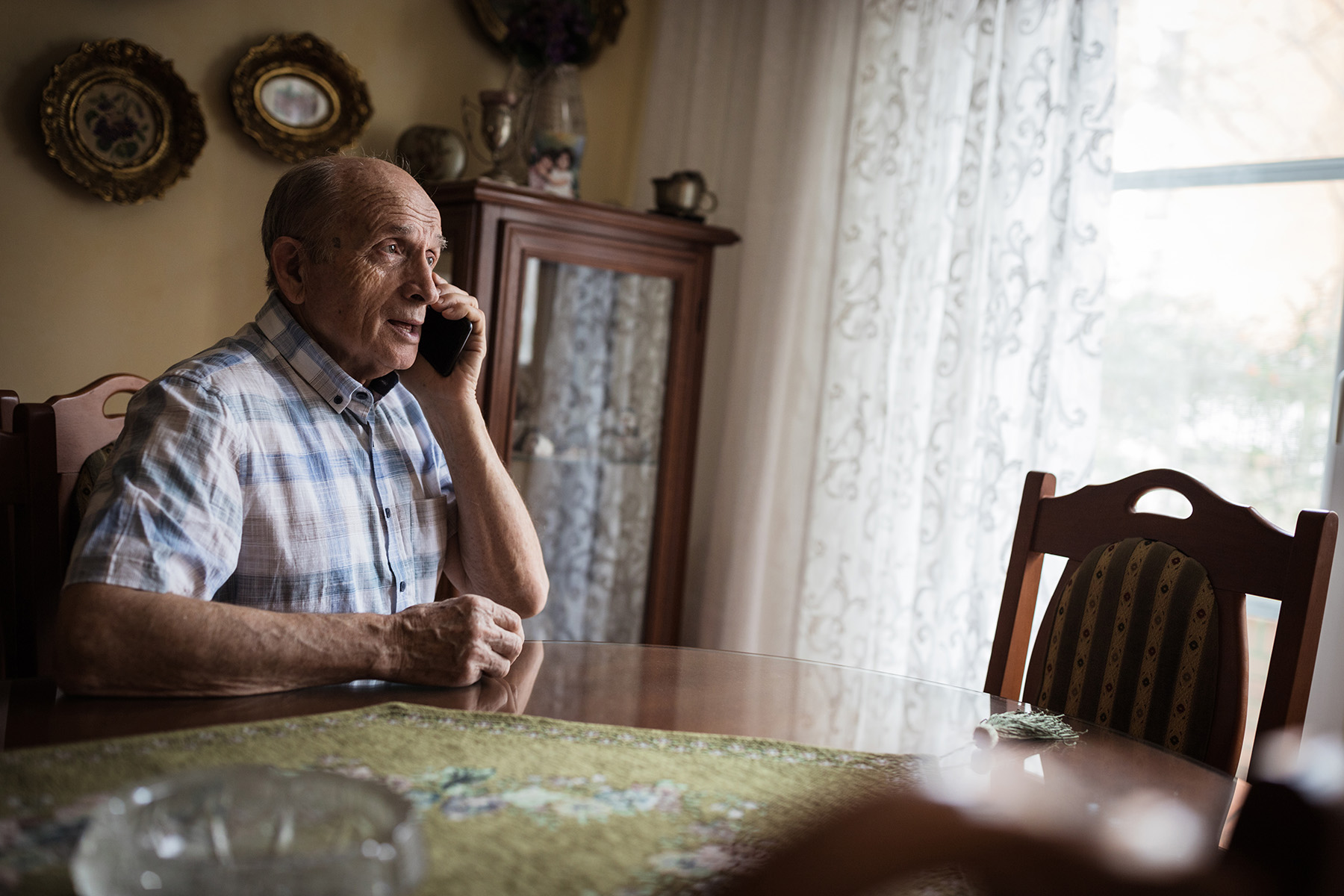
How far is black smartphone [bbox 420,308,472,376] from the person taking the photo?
5.43 feet

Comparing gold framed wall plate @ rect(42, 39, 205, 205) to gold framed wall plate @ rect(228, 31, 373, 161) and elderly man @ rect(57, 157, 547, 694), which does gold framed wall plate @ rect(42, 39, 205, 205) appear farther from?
elderly man @ rect(57, 157, 547, 694)

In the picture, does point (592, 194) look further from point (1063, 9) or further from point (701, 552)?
point (1063, 9)

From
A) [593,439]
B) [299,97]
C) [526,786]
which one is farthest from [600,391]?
[526,786]

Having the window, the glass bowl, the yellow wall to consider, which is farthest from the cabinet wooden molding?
the glass bowl

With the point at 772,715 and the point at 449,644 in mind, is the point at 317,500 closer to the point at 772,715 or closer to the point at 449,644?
the point at 449,644

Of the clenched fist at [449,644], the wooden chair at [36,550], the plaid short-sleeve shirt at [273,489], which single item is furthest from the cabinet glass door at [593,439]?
the clenched fist at [449,644]

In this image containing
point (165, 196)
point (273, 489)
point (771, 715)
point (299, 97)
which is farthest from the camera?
point (299, 97)

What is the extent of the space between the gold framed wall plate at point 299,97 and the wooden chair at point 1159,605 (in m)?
2.02

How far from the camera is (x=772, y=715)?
1172 millimetres

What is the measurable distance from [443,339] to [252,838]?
3.55 ft

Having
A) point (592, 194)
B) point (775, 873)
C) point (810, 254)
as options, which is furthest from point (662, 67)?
point (775, 873)

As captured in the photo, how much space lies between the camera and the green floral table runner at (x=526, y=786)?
2.36 feet

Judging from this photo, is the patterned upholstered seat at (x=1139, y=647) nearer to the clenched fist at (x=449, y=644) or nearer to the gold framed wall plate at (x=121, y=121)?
the clenched fist at (x=449, y=644)

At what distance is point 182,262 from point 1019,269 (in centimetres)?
209
